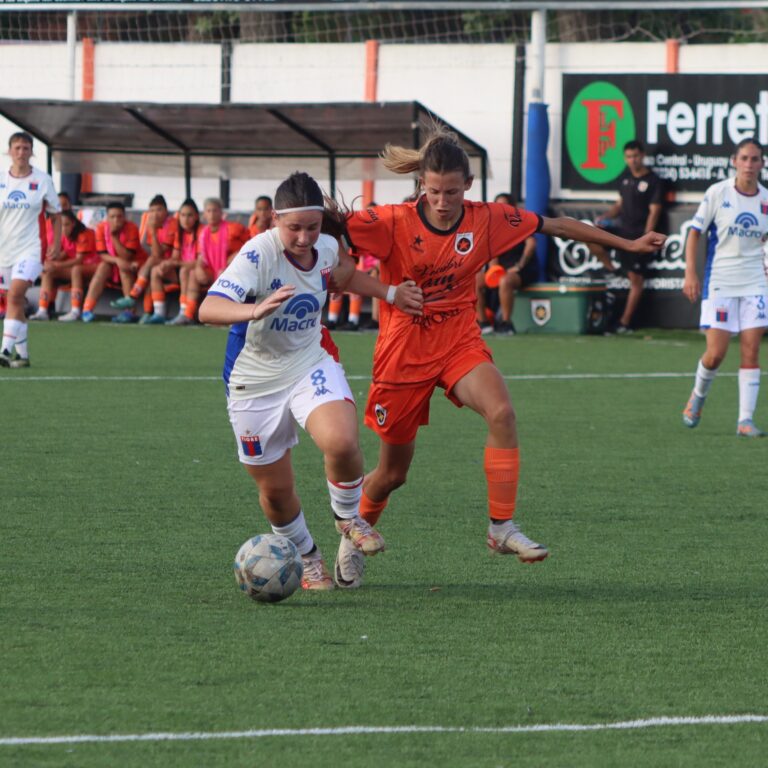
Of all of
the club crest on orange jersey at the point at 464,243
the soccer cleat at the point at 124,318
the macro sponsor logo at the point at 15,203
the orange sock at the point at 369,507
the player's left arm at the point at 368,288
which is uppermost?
the macro sponsor logo at the point at 15,203

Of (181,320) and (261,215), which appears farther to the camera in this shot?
(181,320)

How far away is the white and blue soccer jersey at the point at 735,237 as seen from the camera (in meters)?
11.0

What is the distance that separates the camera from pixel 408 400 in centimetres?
650

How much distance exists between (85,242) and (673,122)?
801 cm

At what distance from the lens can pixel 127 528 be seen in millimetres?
7148

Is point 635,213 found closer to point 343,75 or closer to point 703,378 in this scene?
point 343,75

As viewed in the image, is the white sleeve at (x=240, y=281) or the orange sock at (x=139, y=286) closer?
the white sleeve at (x=240, y=281)

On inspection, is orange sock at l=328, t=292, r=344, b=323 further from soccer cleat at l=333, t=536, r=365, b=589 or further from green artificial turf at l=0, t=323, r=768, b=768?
soccer cleat at l=333, t=536, r=365, b=589

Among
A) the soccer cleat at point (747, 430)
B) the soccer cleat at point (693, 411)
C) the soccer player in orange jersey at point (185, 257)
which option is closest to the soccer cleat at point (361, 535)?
the soccer cleat at point (747, 430)

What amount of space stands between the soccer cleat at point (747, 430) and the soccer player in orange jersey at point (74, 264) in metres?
12.5

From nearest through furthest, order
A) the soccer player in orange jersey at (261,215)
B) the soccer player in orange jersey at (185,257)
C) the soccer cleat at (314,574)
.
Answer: the soccer cleat at (314,574) < the soccer player in orange jersey at (261,215) < the soccer player in orange jersey at (185,257)

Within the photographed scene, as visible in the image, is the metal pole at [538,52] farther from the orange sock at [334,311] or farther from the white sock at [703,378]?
the white sock at [703,378]

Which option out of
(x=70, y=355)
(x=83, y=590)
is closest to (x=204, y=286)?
(x=70, y=355)

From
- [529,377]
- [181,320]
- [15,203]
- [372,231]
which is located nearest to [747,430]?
[529,377]
